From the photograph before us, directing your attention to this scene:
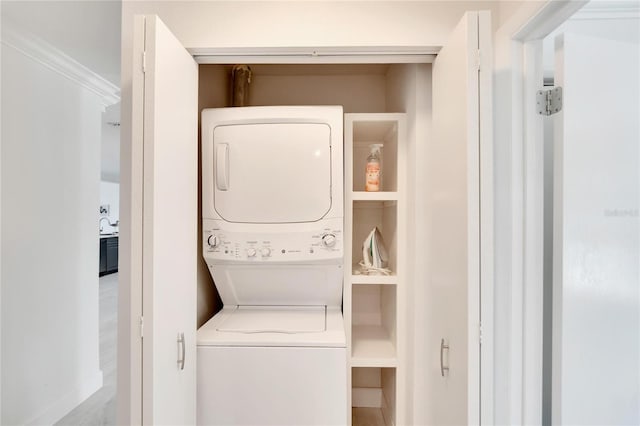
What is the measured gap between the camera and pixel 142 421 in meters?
1.23

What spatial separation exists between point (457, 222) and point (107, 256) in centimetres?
1039

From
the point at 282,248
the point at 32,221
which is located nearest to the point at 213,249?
the point at 282,248

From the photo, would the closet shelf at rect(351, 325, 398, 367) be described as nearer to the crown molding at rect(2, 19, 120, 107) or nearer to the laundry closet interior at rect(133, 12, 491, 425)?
the laundry closet interior at rect(133, 12, 491, 425)

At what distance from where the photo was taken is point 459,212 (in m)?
1.33

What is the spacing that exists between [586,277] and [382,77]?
193 centimetres

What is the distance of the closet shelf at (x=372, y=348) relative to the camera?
2.11m

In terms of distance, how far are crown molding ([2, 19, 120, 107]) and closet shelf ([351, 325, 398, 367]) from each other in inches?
122

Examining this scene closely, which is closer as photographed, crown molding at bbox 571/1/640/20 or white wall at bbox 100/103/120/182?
crown molding at bbox 571/1/640/20

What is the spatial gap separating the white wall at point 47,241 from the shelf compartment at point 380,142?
7.81 feet

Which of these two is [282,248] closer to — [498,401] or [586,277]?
[498,401]

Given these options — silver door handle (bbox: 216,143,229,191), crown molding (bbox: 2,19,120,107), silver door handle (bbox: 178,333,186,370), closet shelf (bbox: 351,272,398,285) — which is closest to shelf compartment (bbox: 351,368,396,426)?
closet shelf (bbox: 351,272,398,285)

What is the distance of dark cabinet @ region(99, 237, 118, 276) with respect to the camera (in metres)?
9.34

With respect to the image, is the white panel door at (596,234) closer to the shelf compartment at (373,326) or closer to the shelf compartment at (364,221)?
the shelf compartment at (373,326)

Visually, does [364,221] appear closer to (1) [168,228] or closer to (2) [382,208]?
(2) [382,208]
